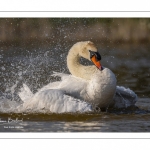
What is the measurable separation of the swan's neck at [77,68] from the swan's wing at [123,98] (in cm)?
67

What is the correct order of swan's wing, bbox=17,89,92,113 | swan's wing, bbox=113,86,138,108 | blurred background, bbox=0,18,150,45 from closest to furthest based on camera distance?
swan's wing, bbox=17,89,92,113 → swan's wing, bbox=113,86,138,108 → blurred background, bbox=0,18,150,45

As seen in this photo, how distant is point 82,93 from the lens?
10094 millimetres

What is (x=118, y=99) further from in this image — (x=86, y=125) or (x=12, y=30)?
(x=12, y=30)

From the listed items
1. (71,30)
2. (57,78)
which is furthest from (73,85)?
(71,30)

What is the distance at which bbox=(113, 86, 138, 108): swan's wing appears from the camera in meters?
10.7

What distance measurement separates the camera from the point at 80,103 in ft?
31.4

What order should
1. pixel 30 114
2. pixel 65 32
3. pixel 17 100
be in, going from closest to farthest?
pixel 30 114, pixel 17 100, pixel 65 32

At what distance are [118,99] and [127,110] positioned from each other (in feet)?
0.93

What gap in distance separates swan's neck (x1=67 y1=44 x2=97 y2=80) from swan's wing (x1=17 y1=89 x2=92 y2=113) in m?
0.77

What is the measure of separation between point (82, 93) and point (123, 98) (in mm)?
1050

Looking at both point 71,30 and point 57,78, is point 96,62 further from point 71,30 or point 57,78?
point 71,30
